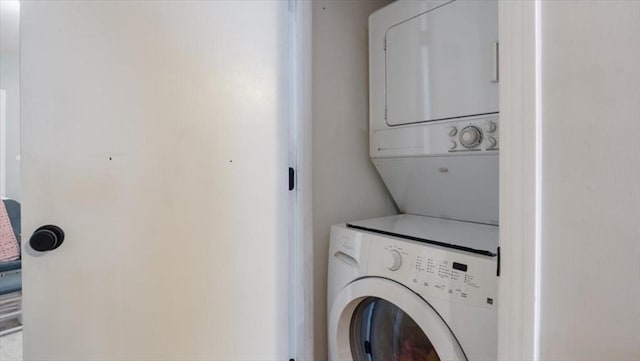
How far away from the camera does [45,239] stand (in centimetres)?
77

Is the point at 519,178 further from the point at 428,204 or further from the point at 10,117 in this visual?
the point at 10,117

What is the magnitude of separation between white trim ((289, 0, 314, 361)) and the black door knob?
0.67 metres

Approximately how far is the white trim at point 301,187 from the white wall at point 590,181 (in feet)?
2.51

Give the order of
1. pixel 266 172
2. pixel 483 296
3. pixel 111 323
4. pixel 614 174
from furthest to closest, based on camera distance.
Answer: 1. pixel 266 172
2. pixel 111 323
3. pixel 483 296
4. pixel 614 174

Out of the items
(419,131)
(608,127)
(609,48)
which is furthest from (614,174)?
(419,131)

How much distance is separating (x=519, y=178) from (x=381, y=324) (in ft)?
2.73

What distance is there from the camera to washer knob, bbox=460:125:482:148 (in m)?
1.06

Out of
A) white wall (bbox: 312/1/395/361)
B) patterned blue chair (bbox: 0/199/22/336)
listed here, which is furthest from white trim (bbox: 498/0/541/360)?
patterned blue chair (bbox: 0/199/22/336)

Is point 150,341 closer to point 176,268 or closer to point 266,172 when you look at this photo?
point 176,268

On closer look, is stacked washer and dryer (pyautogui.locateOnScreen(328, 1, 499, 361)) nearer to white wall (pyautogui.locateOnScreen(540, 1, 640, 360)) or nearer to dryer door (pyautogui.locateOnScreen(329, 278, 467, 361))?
dryer door (pyautogui.locateOnScreen(329, 278, 467, 361))

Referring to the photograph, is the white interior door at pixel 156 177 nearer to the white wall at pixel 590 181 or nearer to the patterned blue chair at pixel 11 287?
the white wall at pixel 590 181

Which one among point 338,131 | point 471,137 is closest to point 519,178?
point 471,137

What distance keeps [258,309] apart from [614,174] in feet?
3.23

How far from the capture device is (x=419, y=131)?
1.25 m
